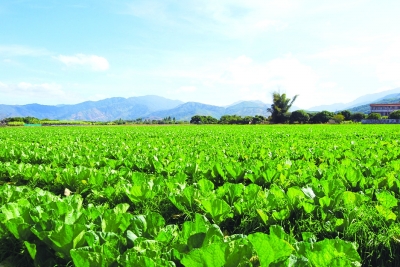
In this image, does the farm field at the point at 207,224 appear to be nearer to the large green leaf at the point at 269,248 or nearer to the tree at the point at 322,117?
the large green leaf at the point at 269,248

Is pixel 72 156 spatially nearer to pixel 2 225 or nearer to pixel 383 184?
pixel 2 225

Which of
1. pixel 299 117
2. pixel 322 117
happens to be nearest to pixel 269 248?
pixel 299 117

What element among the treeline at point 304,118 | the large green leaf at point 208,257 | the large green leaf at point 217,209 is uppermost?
the treeline at point 304,118

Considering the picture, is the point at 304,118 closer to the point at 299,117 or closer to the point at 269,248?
the point at 299,117

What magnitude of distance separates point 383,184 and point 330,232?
161 cm

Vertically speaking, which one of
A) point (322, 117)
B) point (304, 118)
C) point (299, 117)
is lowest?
point (304, 118)

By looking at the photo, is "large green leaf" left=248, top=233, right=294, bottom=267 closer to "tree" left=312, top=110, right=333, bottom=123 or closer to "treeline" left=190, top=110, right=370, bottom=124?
"treeline" left=190, top=110, right=370, bottom=124

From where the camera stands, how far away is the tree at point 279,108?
270ft

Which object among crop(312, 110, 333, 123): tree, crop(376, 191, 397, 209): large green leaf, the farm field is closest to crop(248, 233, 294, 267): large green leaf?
the farm field

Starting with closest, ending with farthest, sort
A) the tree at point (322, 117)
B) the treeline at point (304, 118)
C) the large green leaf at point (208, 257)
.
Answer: the large green leaf at point (208, 257) < the treeline at point (304, 118) < the tree at point (322, 117)

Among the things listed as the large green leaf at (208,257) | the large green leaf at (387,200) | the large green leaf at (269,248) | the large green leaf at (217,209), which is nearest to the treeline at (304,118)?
the large green leaf at (387,200)

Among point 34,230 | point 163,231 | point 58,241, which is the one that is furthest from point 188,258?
point 34,230

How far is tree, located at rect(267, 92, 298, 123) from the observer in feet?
→ 270

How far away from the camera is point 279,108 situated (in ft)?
274
